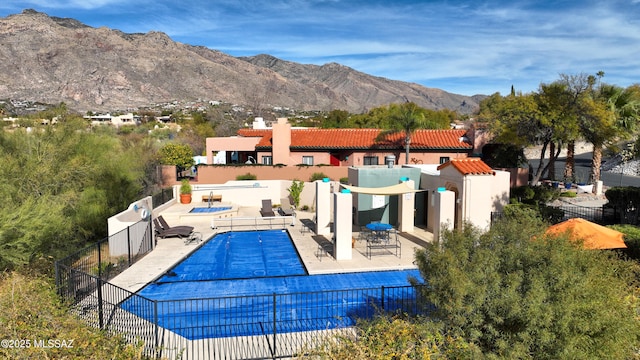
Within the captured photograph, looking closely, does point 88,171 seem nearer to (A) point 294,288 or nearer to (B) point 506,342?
(A) point 294,288

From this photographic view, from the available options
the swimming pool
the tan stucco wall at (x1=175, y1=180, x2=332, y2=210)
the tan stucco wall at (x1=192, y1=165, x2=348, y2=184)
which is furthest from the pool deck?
the tan stucco wall at (x1=192, y1=165, x2=348, y2=184)

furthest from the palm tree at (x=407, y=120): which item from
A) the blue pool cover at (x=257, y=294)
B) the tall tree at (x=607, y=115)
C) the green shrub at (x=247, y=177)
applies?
the blue pool cover at (x=257, y=294)

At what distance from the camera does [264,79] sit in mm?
185875

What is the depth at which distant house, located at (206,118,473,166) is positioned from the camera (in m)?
36.3

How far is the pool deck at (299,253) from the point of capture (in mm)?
15792

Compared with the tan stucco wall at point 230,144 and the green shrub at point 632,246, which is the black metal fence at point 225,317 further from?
the tan stucco wall at point 230,144

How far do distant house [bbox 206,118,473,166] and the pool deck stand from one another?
12762 mm

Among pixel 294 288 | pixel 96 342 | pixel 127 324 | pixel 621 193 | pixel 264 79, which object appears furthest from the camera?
pixel 264 79

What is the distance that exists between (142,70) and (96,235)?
144m

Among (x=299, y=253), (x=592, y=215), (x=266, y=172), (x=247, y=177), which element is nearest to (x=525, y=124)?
(x=592, y=215)

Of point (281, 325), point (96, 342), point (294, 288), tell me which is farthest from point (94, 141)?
point (96, 342)

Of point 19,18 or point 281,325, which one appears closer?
point 281,325

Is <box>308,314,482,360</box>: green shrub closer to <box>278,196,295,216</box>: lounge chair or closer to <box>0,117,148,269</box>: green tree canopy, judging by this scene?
<box>0,117,148,269</box>: green tree canopy

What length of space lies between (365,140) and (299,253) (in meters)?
20.9
